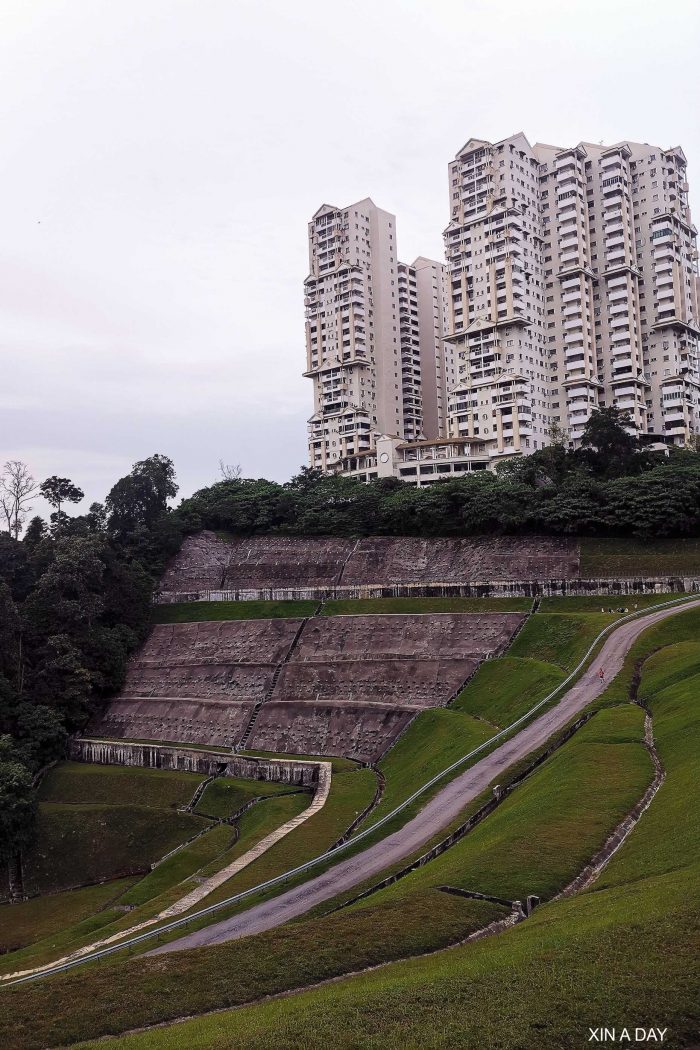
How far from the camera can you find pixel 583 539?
71312mm

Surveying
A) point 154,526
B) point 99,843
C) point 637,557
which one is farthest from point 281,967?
point 154,526

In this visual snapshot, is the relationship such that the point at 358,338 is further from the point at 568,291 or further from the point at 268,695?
the point at 268,695

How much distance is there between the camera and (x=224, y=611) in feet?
244

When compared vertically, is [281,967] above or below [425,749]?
above

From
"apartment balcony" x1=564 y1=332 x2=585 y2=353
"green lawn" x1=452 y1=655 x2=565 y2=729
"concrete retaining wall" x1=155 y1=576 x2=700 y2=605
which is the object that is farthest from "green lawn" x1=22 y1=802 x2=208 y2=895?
"apartment balcony" x1=564 y1=332 x2=585 y2=353

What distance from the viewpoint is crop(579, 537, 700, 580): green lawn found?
64.8 meters

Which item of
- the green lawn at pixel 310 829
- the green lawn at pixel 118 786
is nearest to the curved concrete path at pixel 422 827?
the green lawn at pixel 310 829

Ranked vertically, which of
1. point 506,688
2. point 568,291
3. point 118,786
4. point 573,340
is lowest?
point 118,786

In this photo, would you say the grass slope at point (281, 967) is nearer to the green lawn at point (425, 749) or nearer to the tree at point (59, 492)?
the green lawn at point (425, 749)

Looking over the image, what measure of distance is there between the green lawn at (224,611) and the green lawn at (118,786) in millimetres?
20019

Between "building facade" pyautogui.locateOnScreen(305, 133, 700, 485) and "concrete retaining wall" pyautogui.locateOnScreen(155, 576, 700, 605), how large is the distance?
29722 mm

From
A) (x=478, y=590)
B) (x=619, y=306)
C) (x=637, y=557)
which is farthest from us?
(x=619, y=306)

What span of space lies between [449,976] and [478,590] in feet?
166

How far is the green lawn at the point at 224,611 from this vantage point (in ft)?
234
